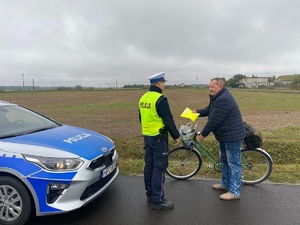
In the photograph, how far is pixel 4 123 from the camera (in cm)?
384

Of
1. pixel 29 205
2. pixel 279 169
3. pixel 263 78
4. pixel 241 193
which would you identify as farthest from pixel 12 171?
pixel 263 78

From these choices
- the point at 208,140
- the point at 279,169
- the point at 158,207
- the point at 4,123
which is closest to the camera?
the point at 158,207

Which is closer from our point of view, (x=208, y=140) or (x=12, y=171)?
(x=12, y=171)

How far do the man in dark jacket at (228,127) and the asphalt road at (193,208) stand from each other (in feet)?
0.96

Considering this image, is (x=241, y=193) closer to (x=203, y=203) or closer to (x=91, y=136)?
(x=203, y=203)

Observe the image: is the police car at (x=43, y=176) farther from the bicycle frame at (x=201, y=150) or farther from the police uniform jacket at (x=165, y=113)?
the bicycle frame at (x=201, y=150)

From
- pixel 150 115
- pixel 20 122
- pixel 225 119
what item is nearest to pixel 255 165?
pixel 225 119

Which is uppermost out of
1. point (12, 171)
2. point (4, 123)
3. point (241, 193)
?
point (4, 123)

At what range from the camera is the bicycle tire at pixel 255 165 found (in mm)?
4347

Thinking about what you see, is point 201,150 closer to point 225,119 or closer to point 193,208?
point 225,119

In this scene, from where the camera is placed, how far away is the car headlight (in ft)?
9.46

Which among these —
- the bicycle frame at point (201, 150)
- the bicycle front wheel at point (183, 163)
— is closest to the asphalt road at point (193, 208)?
the bicycle front wheel at point (183, 163)

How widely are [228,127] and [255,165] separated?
1.47 meters

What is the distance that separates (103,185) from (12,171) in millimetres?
1179
